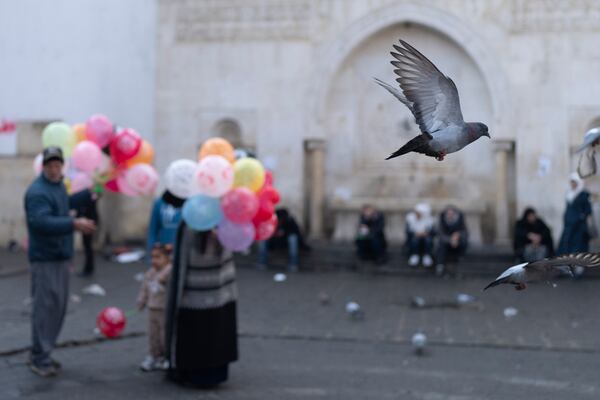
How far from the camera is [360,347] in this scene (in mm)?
7980

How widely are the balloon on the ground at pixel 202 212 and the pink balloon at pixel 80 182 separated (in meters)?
1.28

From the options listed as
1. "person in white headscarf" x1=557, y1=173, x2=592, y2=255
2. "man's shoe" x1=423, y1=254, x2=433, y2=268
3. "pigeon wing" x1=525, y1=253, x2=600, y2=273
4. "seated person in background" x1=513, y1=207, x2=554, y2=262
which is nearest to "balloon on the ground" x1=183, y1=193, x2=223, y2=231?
"pigeon wing" x1=525, y1=253, x2=600, y2=273

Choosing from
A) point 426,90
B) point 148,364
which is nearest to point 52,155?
point 148,364

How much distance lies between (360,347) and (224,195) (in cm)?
255

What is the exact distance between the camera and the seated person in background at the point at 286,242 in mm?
14195

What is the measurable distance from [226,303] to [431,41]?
10.4 meters

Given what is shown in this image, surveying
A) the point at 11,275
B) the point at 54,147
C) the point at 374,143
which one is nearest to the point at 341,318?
the point at 54,147

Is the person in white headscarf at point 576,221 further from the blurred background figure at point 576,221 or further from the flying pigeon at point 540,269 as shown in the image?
the flying pigeon at point 540,269

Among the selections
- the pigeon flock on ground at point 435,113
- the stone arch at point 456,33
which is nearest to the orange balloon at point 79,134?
the pigeon flock on ground at point 435,113

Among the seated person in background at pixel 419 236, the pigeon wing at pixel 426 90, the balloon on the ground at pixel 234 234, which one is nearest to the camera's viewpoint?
the pigeon wing at pixel 426 90

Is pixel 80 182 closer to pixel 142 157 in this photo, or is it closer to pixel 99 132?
pixel 99 132

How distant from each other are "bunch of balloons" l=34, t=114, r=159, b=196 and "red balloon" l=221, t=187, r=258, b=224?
1.19 m

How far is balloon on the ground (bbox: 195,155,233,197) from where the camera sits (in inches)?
242

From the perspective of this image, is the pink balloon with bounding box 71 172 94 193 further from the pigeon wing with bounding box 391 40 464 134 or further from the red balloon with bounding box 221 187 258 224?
the pigeon wing with bounding box 391 40 464 134
